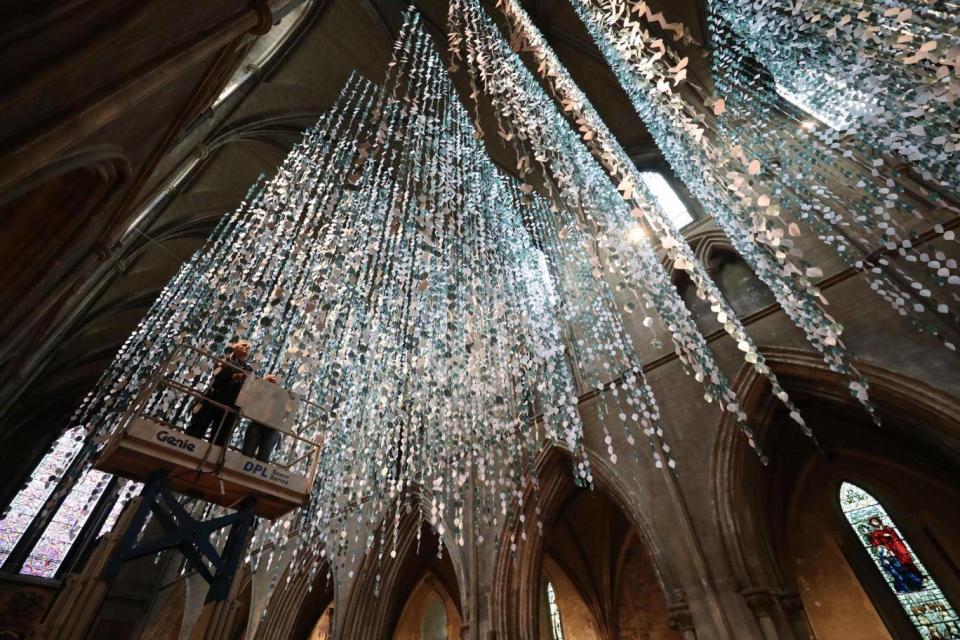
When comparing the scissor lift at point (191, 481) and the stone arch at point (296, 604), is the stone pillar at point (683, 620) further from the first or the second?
the stone arch at point (296, 604)

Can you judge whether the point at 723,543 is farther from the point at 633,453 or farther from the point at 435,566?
the point at 435,566

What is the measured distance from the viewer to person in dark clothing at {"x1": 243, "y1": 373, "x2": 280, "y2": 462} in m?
4.34

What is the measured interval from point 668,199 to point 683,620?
676 centimetres

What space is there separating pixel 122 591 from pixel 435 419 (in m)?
12.8

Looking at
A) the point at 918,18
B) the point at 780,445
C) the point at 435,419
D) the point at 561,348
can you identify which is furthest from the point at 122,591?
the point at 918,18

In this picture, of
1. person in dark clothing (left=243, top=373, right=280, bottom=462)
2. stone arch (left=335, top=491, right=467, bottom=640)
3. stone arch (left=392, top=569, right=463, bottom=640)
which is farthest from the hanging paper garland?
stone arch (left=392, top=569, right=463, bottom=640)

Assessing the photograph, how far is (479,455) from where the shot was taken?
6.78 metres

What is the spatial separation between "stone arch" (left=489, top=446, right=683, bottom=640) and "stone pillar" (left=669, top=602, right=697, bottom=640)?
1.60 feet

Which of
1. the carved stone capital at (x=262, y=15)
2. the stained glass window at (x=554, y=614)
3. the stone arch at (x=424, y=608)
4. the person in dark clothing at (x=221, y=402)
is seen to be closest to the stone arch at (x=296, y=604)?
the stone arch at (x=424, y=608)

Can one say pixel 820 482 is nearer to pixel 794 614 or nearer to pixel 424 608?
pixel 794 614

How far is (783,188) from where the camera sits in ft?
18.7

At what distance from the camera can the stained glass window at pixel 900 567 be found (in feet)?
18.2

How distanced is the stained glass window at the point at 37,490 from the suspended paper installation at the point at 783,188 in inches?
669

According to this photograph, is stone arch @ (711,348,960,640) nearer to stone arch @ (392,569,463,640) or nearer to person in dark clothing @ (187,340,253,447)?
person in dark clothing @ (187,340,253,447)
